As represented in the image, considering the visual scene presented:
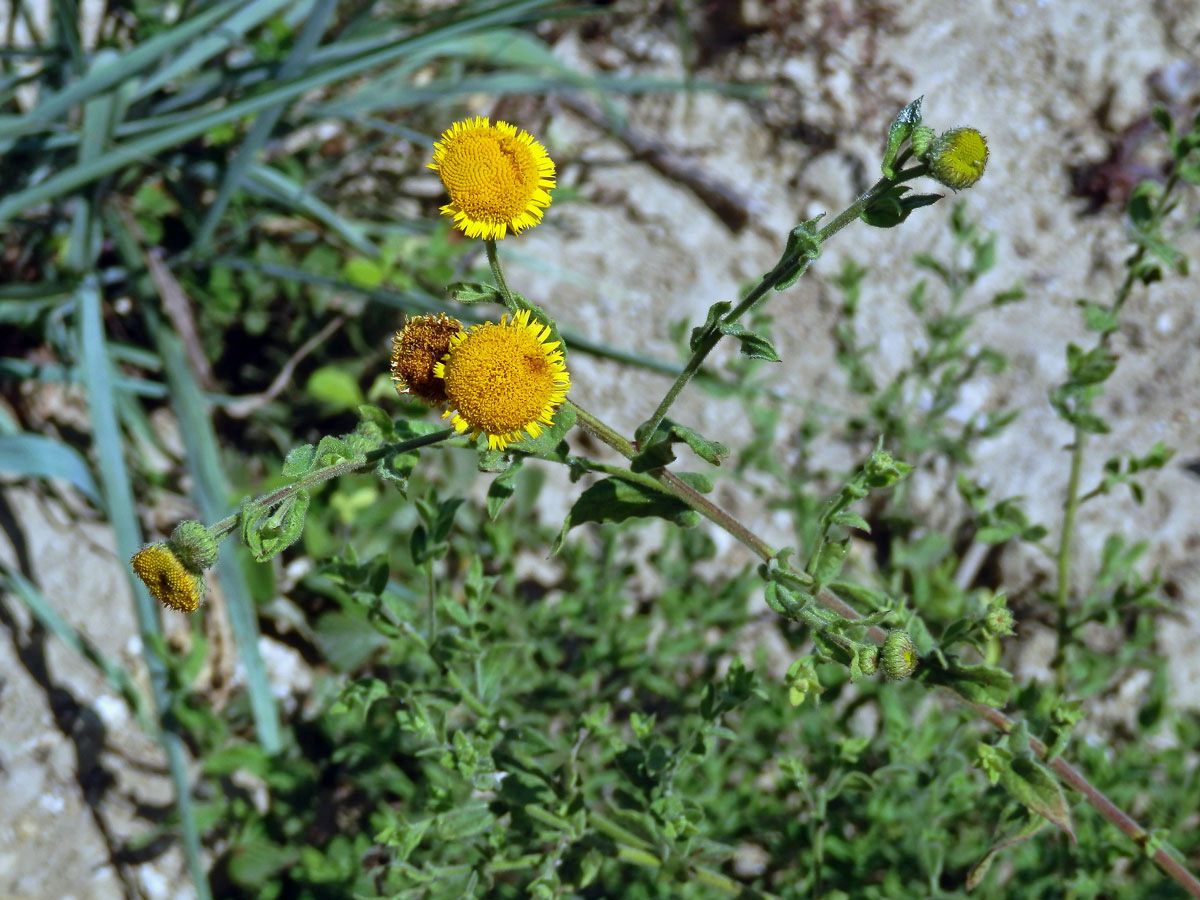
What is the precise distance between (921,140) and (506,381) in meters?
0.55

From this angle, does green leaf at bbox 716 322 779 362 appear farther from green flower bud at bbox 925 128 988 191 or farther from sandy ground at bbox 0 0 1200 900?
sandy ground at bbox 0 0 1200 900

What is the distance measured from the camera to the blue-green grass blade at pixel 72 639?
2.56m

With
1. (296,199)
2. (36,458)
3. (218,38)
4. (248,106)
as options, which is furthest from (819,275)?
(36,458)

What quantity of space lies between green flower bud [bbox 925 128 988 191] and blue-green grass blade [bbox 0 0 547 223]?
5.02 feet

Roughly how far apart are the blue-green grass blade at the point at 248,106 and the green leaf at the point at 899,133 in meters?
1.48

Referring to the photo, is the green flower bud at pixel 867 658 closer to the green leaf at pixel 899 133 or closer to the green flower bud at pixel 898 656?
the green flower bud at pixel 898 656

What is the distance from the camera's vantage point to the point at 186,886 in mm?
2686

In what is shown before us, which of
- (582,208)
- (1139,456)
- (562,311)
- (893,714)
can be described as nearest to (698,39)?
(582,208)

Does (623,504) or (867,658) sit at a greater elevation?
(623,504)

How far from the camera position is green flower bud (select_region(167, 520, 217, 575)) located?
1268 millimetres

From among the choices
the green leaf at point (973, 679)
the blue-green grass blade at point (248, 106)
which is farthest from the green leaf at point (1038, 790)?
the blue-green grass blade at point (248, 106)

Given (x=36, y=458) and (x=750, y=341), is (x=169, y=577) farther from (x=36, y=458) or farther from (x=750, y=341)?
(x=36, y=458)

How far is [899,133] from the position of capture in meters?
1.19

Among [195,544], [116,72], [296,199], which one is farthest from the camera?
[296,199]
